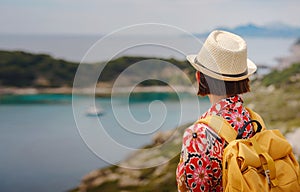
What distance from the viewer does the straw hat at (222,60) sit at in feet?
3.87

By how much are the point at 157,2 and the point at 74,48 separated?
1.17 m

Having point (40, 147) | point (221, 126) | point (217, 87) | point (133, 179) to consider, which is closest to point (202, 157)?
point (221, 126)

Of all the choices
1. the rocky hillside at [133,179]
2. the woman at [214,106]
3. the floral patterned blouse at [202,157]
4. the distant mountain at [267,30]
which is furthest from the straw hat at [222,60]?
the distant mountain at [267,30]

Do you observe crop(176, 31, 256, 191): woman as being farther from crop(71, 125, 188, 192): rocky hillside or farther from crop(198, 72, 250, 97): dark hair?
crop(71, 125, 188, 192): rocky hillside

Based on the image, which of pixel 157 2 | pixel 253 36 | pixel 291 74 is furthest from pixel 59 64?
pixel 291 74

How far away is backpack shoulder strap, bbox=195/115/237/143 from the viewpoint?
1.10 meters

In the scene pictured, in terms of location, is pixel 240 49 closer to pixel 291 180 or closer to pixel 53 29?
pixel 291 180

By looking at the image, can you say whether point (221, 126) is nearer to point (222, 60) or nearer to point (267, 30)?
point (222, 60)

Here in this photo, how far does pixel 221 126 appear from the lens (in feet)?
3.67

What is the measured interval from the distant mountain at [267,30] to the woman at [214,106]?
13.6ft

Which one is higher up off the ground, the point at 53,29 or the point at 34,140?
the point at 53,29

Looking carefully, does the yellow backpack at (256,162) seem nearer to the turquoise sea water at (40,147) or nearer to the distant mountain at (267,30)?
the turquoise sea water at (40,147)

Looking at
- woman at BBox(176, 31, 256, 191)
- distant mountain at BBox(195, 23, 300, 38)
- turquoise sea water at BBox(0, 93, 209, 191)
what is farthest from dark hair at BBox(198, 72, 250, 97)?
distant mountain at BBox(195, 23, 300, 38)

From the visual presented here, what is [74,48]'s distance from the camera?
5.23 m
